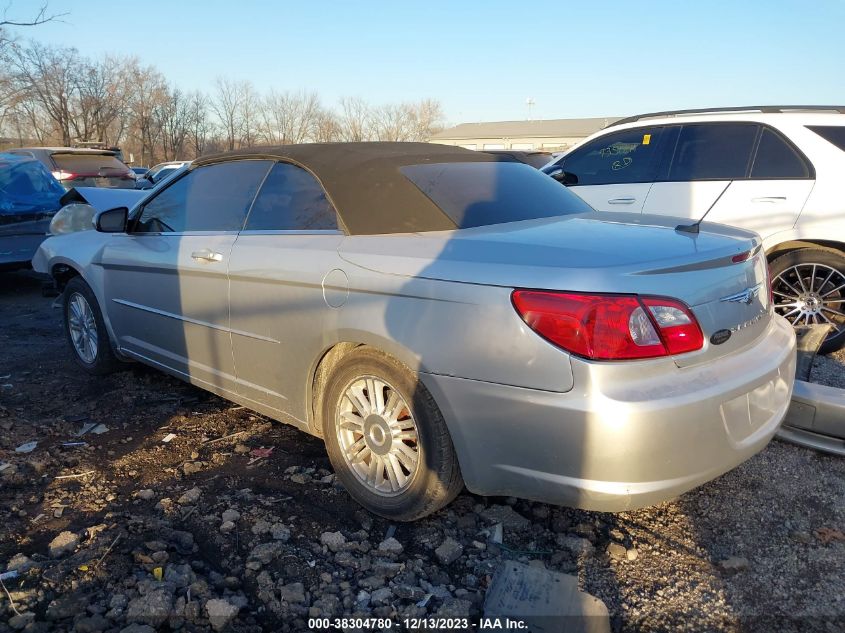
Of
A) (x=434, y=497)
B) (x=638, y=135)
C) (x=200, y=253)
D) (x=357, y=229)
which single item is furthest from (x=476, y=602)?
(x=638, y=135)

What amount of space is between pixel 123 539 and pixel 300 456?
1.04 meters

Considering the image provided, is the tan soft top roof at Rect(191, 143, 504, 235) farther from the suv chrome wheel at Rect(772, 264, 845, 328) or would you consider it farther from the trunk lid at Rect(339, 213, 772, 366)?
the suv chrome wheel at Rect(772, 264, 845, 328)

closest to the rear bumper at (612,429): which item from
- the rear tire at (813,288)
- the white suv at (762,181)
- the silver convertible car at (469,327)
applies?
the silver convertible car at (469,327)

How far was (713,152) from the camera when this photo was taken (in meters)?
5.58

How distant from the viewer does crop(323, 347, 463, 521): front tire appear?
8.55ft

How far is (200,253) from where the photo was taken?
365 cm

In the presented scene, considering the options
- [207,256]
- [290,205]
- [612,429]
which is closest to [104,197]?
[207,256]

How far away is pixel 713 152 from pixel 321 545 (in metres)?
4.71

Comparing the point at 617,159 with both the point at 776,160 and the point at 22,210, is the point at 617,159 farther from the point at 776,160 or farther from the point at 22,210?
the point at 22,210

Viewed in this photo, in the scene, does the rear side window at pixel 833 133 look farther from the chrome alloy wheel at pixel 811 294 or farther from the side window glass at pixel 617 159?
the side window glass at pixel 617 159

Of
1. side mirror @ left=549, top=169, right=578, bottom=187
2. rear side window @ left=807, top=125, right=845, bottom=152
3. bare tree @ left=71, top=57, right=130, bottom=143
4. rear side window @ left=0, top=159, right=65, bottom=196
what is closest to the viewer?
rear side window @ left=807, top=125, right=845, bottom=152

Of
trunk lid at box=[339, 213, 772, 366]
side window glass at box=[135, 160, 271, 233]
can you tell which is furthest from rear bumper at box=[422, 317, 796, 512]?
side window glass at box=[135, 160, 271, 233]

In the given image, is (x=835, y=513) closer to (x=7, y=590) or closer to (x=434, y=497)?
(x=434, y=497)

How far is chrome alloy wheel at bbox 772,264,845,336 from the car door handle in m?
4.12
